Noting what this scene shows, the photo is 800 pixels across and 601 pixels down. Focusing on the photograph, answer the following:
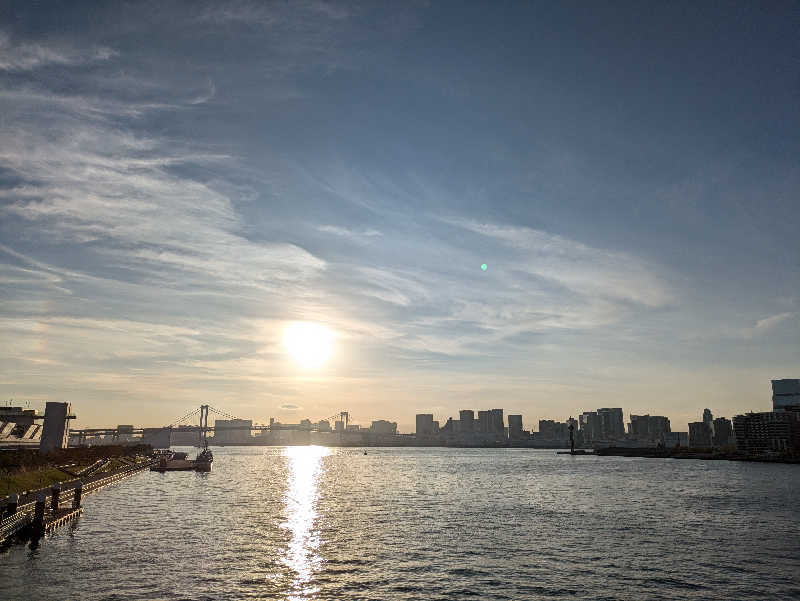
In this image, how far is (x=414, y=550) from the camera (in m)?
47.9

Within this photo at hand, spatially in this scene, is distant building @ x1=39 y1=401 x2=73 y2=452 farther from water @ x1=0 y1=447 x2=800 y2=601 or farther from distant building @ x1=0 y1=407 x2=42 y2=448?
water @ x1=0 y1=447 x2=800 y2=601

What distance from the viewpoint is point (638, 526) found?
6112cm

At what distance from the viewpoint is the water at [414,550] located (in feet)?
117

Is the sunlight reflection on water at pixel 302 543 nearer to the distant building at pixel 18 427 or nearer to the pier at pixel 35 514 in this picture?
the pier at pixel 35 514

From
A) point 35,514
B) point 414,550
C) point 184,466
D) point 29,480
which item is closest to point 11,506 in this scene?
point 35,514

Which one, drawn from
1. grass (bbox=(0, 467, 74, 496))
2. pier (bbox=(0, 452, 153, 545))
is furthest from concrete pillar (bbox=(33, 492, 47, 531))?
grass (bbox=(0, 467, 74, 496))

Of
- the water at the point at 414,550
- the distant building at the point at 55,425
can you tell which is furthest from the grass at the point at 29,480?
the distant building at the point at 55,425

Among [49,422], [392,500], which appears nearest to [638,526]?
[392,500]

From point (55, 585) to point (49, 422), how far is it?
124 m

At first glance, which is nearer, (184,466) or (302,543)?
(302,543)

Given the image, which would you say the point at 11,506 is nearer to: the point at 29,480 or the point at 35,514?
the point at 35,514

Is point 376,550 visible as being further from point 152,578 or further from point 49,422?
point 49,422

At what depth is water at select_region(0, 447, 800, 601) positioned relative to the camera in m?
35.7

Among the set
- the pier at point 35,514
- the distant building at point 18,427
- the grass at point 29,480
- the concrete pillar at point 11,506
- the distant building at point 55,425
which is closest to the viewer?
the pier at point 35,514
